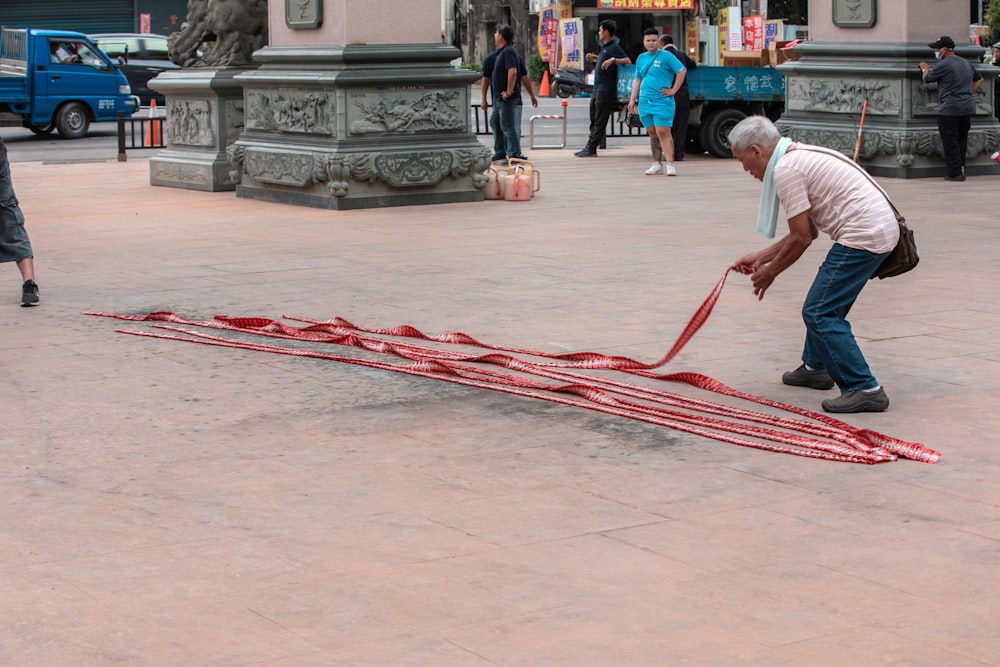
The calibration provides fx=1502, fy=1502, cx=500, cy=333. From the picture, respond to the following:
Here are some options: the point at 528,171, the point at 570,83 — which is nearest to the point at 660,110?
the point at 528,171

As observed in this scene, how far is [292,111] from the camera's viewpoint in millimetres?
16375

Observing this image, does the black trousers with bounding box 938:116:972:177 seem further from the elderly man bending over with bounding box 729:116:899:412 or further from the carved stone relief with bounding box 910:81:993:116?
the elderly man bending over with bounding box 729:116:899:412

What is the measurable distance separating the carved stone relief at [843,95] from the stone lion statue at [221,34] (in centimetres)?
695

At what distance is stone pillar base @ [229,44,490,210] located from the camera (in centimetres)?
1583

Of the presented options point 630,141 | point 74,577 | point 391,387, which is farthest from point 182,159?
point 74,577

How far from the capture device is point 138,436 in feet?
21.8

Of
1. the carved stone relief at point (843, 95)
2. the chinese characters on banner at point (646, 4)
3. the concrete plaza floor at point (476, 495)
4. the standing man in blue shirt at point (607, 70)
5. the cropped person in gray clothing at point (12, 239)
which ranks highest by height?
the chinese characters on banner at point (646, 4)

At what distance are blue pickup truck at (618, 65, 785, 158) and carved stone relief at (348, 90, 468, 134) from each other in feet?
21.7

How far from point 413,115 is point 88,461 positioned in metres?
10.3

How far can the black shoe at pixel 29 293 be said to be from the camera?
398 inches

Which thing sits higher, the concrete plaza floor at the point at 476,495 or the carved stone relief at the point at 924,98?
the carved stone relief at the point at 924,98

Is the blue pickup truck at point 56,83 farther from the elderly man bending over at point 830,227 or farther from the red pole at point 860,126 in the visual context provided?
the elderly man bending over at point 830,227

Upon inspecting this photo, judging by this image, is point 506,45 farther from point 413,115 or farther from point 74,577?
point 74,577


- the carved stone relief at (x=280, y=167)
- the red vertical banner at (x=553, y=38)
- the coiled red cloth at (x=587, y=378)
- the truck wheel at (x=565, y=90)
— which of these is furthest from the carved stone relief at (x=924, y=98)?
the red vertical banner at (x=553, y=38)
